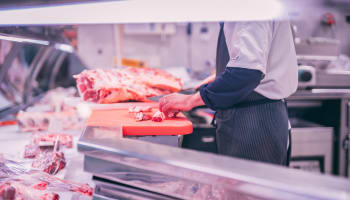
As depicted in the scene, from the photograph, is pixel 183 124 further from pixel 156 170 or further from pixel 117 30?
pixel 117 30

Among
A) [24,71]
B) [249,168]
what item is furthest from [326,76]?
[24,71]

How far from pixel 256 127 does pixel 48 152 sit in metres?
1.08

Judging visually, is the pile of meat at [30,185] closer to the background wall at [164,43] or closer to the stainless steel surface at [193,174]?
the stainless steel surface at [193,174]

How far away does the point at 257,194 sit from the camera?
1.84 ft

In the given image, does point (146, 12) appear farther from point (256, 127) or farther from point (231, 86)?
point (256, 127)

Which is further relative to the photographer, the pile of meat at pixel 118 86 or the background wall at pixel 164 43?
the background wall at pixel 164 43

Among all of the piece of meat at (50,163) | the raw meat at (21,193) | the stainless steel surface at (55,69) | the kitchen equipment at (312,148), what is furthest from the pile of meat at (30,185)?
the stainless steel surface at (55,69)

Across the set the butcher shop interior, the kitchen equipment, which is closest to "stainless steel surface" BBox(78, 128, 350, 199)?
the butcher shop interior

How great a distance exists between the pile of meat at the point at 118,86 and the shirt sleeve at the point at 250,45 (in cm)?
76

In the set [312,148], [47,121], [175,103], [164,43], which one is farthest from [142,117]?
[164,43]

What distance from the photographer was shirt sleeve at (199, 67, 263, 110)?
119 cm

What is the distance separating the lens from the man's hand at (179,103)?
1.35 meters

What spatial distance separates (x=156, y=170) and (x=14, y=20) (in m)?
0.75

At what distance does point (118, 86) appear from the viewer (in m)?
1.74
